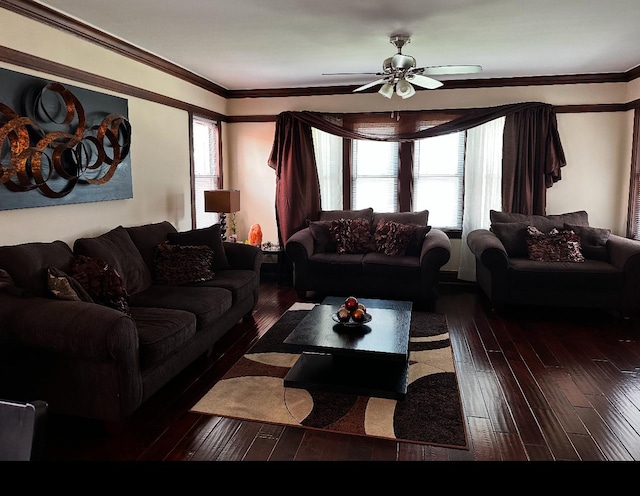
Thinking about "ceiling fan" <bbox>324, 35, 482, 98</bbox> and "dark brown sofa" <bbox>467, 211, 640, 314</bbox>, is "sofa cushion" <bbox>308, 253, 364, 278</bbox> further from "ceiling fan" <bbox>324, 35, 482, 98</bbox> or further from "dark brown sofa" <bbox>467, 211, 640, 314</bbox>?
"ceiling fan" <bbox>324, 35, 482, 98</bbox>

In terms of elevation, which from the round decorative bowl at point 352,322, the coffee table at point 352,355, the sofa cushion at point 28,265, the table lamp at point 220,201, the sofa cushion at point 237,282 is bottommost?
the coffee table at point 352,355

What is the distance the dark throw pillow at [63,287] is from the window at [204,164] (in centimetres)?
273

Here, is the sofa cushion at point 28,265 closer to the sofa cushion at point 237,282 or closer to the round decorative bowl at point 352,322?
the sofa cushion at point 237,282

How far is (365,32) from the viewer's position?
3832mm

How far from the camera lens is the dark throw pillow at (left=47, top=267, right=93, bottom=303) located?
2777 mm

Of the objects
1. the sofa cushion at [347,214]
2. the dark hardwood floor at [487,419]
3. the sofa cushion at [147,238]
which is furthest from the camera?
the sofa cushion at [347,214]

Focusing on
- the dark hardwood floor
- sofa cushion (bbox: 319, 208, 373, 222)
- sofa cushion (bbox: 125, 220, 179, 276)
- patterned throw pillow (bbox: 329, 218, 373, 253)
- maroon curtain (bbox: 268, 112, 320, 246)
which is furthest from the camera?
maroon curtain (bbox: 268, 112, 320, 246)

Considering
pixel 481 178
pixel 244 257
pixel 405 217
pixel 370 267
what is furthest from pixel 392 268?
pixel 481 178

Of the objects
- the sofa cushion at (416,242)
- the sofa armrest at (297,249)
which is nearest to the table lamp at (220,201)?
the sofa armrest at (297,249)

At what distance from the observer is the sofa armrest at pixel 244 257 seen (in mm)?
4504

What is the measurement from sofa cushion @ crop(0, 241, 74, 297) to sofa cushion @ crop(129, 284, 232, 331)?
672 mm

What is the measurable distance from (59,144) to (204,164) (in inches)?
105

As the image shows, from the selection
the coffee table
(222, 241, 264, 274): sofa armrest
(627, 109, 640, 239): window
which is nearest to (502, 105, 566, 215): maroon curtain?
(627, 109, 640, 239): window

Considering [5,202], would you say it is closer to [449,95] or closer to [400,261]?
[400,261]
